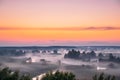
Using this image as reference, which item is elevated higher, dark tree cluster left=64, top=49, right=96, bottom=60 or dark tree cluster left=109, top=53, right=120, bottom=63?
dark tree cluster left=64, top=49, right=96, bottom=60

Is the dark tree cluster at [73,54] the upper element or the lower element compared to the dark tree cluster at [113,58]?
upper

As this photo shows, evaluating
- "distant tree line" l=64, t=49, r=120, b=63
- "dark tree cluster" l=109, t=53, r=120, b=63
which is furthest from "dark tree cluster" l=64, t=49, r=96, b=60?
"dark tree cluster" l=109, t=53, r=120, b=63

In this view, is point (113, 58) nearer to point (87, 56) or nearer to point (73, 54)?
point (87, 56)

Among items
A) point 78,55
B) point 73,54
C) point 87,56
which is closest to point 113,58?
point 87,56

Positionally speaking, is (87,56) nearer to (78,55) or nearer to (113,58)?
(78,55)

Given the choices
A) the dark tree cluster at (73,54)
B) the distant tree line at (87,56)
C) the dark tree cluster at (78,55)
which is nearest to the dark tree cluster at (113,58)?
the distant tree line at (87,56)

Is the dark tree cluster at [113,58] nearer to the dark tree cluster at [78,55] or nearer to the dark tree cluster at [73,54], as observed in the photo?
the dark tree cluster at [78,55]

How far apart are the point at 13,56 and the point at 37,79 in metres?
1.07

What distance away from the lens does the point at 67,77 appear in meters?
4.48

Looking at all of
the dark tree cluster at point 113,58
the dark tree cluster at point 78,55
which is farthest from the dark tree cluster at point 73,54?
the dark tree cluster at point 113,58

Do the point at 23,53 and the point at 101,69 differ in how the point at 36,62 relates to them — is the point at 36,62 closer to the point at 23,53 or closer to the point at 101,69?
the point at 23,53

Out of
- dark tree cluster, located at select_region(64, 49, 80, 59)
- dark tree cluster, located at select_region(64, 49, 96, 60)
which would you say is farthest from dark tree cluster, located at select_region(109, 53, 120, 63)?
dark tree cluster, located at select_region(64, 49, 80, 59)

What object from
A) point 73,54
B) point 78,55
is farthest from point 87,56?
point 73,54

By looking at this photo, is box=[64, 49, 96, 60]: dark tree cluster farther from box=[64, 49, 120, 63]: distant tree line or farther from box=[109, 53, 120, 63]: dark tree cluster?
box=[109, 53, 120, 63]: dark tree cluster
